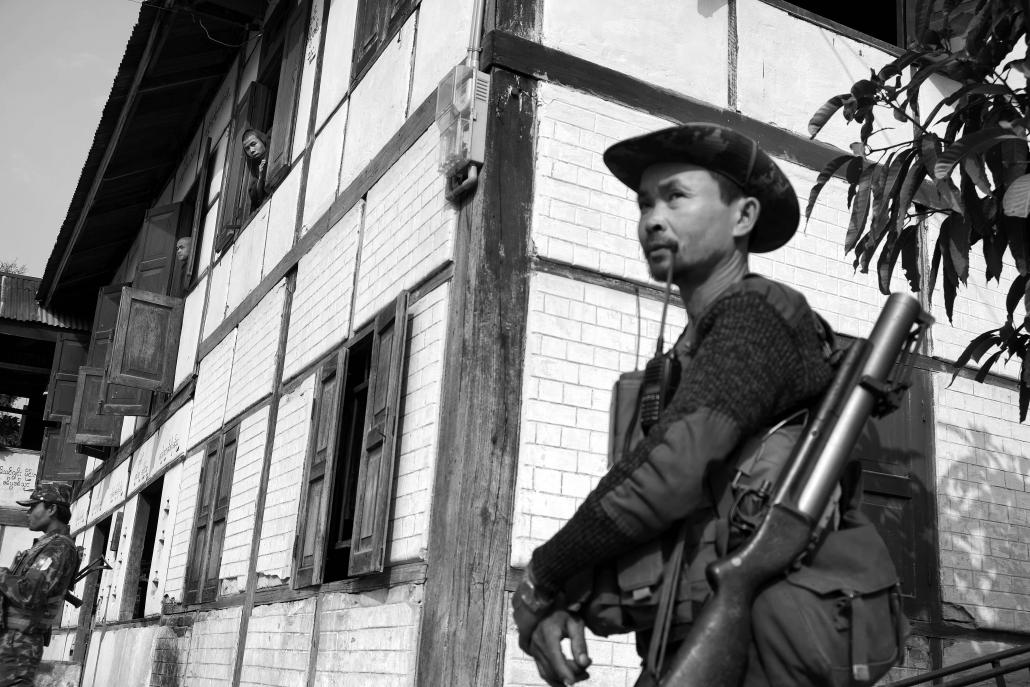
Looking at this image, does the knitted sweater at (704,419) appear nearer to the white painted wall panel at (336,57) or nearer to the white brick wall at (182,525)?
the white painted wall panel at (336,57)

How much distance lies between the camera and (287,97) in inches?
395

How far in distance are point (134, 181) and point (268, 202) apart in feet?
23.9

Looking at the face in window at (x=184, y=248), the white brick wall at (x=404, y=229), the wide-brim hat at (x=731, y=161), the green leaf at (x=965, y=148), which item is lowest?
the wide-brim hat at (x=731, y=161)

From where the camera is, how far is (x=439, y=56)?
20.8 ft

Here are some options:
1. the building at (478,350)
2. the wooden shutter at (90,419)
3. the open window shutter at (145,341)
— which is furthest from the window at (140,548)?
the building at (478,350)

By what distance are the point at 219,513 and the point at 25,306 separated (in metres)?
12.7

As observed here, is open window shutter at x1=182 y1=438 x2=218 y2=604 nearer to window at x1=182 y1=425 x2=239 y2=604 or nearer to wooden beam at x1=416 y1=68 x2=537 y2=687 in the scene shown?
window at x1=182 y1=425 x2=239 y2=604

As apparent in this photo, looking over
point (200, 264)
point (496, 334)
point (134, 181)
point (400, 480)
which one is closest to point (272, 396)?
point (400, 480)

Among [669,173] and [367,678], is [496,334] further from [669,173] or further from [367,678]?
[669,173]

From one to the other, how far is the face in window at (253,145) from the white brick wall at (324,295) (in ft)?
7.94

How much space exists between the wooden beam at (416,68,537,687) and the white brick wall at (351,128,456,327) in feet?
0.80

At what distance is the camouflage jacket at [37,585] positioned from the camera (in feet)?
27.9

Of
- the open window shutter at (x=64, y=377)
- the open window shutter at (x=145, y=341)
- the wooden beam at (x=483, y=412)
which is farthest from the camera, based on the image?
the open window shutter at (x=64, y=377)

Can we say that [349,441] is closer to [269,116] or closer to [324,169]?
[324,169]
